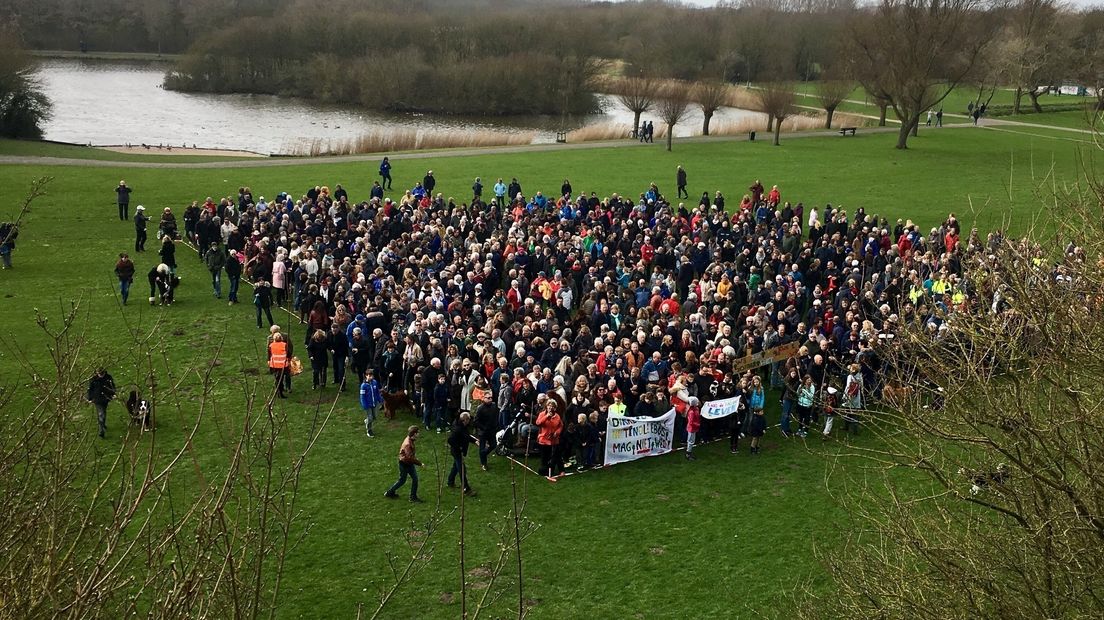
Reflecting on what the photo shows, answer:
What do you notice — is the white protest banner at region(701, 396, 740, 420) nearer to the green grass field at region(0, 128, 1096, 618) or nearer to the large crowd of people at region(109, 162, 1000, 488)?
the large crowd of people at region(109, 162, 1000, 488)

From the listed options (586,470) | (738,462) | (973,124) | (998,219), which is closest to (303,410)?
(586,470)

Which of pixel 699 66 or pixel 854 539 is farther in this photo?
pixel 699 66

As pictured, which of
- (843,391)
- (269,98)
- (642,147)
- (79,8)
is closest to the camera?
(843,391)

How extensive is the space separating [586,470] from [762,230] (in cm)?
1324

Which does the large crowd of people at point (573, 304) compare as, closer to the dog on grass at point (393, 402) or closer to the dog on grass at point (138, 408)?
the dog on grass at point (393, 402)

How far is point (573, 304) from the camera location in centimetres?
2267

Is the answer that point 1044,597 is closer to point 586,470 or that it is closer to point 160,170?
point 586,470

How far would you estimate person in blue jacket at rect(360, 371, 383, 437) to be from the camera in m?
16.1

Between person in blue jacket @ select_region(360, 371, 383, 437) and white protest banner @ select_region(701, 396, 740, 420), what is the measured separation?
580 cm

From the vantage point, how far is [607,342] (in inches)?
687

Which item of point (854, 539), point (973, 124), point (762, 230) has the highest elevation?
point (973, 124)

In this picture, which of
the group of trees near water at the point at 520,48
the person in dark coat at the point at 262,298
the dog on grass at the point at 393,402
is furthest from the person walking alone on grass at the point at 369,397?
the group of trees near water at the point at 520,48

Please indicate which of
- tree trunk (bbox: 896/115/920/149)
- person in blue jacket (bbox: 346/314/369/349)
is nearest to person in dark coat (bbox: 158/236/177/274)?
person in blue jacket (bbox: 346/314/369/349)

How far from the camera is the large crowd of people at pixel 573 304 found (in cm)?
1584
